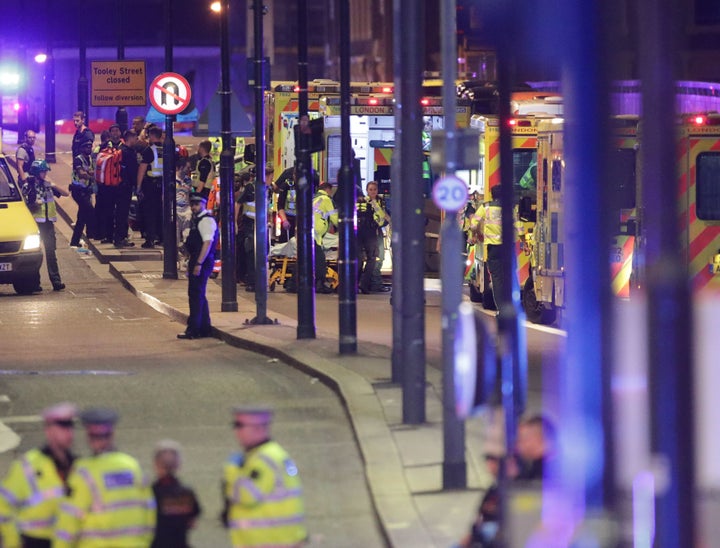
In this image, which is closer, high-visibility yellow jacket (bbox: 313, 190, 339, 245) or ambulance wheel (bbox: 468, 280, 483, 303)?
ambulance wheel (bbox: 468, 280, 483, 303)

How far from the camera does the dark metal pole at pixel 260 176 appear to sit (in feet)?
68.4

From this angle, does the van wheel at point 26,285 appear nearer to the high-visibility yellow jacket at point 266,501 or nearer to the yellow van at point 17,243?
the yellow van at point 17,243

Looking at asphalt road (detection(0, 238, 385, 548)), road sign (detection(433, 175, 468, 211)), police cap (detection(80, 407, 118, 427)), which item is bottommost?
asphalt road (detection(0, 238, 385, 548))

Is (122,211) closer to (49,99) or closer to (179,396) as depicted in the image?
(179,396)

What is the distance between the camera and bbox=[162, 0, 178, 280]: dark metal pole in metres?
27.1

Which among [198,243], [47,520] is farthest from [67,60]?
[47,520]

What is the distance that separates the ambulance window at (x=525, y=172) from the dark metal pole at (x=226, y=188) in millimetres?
4018

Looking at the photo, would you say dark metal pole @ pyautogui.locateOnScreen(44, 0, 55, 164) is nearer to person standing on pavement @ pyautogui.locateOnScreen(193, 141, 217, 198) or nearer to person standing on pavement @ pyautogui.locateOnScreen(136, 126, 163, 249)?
person standing on pavement @ pyautogui.locateOnScreen(136, 126, 163, 249)

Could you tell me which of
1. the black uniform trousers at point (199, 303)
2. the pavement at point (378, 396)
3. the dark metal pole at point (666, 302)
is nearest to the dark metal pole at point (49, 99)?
the pavement at point (378, 396)

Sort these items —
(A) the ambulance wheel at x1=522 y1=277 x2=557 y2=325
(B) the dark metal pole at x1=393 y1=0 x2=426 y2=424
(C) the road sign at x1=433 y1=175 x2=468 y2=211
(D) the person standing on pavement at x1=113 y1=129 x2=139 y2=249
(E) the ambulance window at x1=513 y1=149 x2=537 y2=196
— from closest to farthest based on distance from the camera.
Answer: (C) the road sign at x1=433 y1=175 x2=468 y2=211
(B) the dark metal pole at x1=393 y1=0 x2=426 y2=424
(A) the ambulance wheel at x1=522 y1=277 x2=557 y2=325
(E) the ambulance window at x1=513 y1=149 x2=537 y2=196
(D) the person standing on pavement at x1=113 y1=129 x2=139 y2=249

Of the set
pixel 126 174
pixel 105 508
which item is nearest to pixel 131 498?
pixel 105 508

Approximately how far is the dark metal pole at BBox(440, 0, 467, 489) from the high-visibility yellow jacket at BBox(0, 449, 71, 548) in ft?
12.5

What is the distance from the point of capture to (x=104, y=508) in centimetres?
781

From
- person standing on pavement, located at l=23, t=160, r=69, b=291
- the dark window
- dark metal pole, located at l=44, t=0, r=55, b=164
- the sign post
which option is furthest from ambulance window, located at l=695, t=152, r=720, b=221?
dark metal pole, located at l=44, t=0, r=55, b=164
